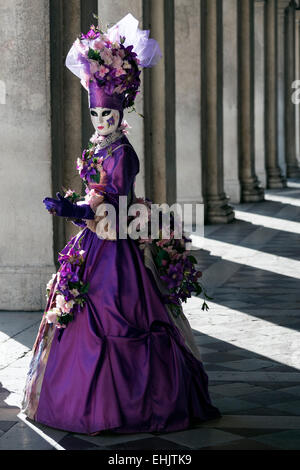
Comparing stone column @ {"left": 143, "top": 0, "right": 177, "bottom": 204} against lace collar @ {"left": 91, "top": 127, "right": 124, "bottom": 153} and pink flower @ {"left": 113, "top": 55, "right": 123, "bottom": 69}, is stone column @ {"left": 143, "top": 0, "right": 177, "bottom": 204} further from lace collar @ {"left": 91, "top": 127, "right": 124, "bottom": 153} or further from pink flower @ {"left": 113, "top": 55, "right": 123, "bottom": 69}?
pink flower @ {"left": 113, "top": 55, "right": 123, "bottom": 69}

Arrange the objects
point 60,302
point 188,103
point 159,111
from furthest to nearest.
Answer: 1. point 188,103
2. point 159,111
3. point 60,302

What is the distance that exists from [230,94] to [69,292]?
1352 cm

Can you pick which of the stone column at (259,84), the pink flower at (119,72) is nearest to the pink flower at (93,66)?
the pink flower at (119,72)

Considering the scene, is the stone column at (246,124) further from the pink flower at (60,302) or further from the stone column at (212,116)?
the pink flower at (60,302)

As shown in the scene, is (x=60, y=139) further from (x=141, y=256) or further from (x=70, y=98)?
(x=141, y=256)

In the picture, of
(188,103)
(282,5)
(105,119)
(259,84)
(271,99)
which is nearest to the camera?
(105,119)

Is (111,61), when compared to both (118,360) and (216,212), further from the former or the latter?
(216,212)

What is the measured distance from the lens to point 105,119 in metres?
5.45

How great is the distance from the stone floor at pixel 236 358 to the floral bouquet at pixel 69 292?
588 millimetres

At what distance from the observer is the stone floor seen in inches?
196

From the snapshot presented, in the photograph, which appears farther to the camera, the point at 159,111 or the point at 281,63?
the point at 281,63

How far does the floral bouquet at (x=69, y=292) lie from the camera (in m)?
5.24

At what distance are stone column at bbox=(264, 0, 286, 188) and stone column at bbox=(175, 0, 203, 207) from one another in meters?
7.53
